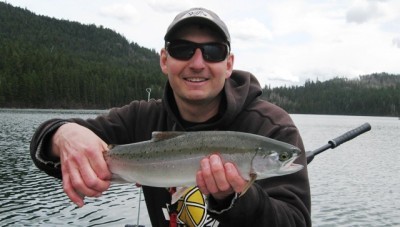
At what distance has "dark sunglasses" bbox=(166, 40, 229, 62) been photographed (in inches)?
173

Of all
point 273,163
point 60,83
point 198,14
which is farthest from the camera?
point 60,83

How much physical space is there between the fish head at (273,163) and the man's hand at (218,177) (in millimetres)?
333

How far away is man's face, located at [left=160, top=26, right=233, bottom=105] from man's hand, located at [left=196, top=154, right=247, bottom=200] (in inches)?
42.5

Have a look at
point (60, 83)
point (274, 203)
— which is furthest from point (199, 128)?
point (60, 83)

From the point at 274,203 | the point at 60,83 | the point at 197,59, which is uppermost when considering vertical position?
the point at 60,83

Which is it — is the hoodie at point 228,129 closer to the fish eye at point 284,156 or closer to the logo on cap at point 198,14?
the fish eye at point 284,156

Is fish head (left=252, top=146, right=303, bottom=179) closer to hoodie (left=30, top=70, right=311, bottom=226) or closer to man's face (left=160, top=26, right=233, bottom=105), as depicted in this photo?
hoodie (left=30, top=70, right=311, bottom=226)

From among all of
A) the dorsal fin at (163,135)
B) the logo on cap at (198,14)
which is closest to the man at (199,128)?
the logo on cap at (198,14)

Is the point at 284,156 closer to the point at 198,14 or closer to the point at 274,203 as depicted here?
the point at 274,203

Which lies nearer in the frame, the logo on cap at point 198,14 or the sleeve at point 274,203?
the sleeve at point 274,203

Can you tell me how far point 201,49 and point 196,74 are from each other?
0.83ft

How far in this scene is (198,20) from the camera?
172 inches

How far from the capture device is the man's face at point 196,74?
4383 mm

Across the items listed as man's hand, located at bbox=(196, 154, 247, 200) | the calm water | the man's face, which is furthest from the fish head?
the calm water
